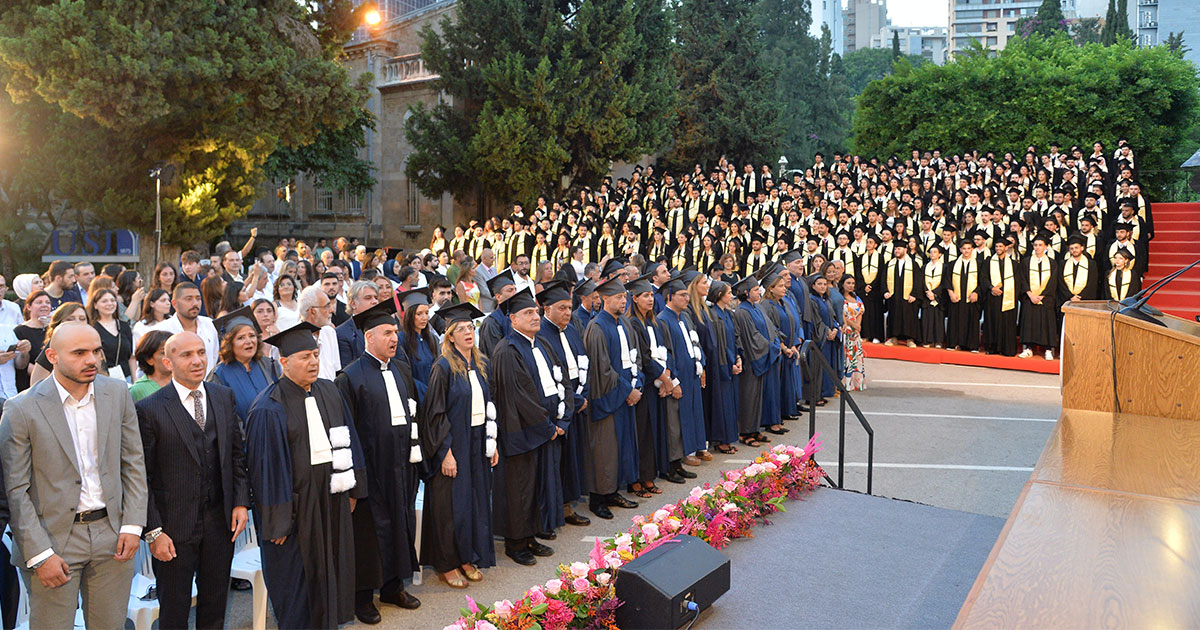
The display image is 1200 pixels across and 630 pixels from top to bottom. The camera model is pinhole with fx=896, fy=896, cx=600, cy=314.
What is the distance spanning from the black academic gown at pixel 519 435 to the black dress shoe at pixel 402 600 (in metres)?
0.93

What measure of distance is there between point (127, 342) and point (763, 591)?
5.34 metres

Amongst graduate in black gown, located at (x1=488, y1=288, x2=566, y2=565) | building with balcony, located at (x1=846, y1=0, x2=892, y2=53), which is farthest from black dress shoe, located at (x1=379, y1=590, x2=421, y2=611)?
building with balcony, located at (x1=846, y1=0, x2=892, y2=53)

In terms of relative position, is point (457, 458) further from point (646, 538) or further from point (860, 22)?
point (860, 22)

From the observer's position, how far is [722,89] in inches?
1220

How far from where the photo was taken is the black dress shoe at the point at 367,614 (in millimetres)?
4969

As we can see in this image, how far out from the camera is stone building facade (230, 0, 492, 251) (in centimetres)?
2738

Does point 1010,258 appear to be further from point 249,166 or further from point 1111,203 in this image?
point 249,166

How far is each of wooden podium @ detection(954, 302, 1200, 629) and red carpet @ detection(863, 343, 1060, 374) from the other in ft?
29.3

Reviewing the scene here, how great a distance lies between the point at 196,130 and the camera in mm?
16766

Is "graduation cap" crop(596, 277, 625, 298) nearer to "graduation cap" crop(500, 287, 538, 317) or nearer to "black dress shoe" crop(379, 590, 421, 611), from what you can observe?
"graduation cap" crop(500, 287, 538, 317)

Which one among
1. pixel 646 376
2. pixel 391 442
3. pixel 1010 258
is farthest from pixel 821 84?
pixel 391 442

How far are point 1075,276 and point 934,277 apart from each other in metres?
2.14

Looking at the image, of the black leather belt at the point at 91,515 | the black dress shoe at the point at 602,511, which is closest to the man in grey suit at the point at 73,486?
the black leather belt at the point at 91,515

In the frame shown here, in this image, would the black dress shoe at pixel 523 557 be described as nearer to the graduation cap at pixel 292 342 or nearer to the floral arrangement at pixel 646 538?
the floral arrangement at pixel 646 538
